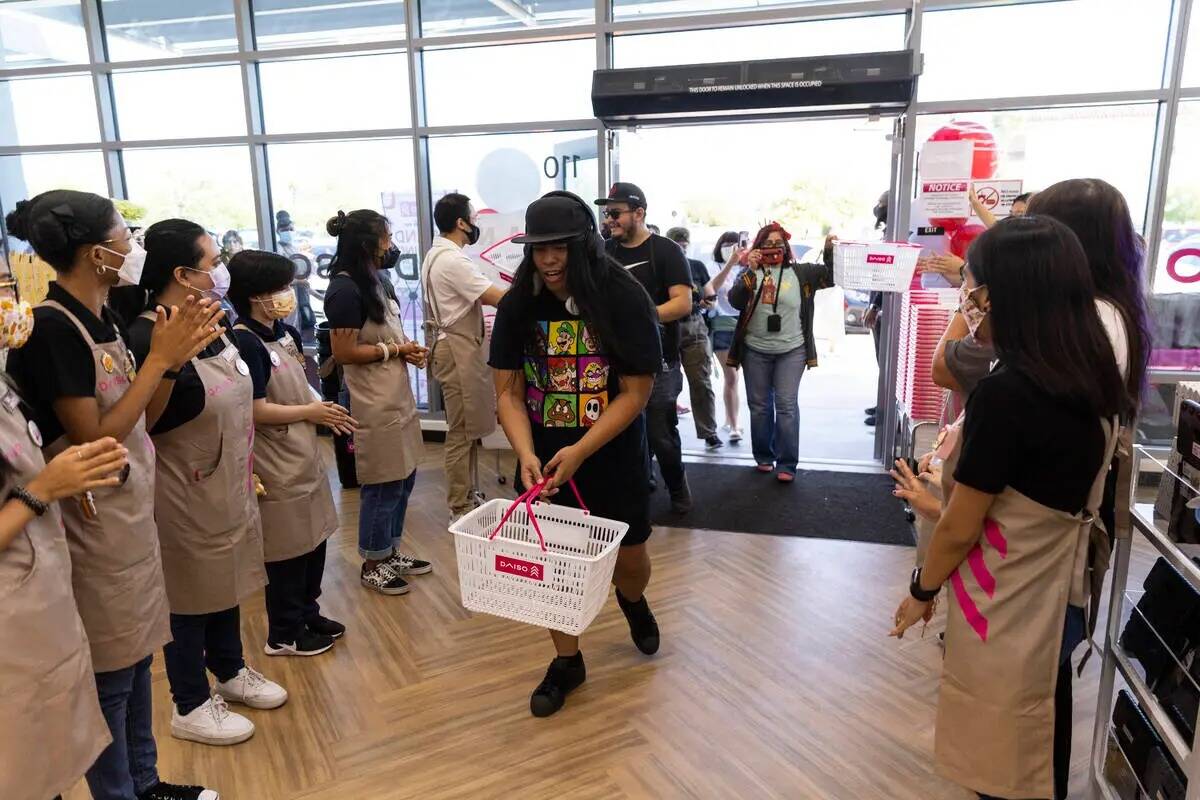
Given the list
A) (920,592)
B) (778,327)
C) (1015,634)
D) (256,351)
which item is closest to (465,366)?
(256,351)

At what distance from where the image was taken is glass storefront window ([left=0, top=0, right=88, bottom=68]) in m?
6.37

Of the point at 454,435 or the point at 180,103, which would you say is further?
the point at 180,103

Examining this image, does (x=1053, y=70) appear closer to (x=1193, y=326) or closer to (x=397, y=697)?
(x=1193, y=326)

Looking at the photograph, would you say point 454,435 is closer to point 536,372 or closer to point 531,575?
point 536,372

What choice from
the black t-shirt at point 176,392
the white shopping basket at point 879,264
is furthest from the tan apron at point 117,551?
the white shopping basket at point 879,264

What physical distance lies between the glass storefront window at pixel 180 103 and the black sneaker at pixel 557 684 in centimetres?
542

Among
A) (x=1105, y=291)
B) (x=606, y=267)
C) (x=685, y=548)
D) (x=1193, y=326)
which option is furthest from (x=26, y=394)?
(x=1193, y=326)

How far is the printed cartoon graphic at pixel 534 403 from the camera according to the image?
2426mm

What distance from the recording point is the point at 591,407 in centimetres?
239

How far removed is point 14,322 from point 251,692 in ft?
5.29

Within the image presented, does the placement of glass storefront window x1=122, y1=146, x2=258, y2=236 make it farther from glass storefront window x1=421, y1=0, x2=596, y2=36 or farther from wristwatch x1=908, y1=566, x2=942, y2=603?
wristwatch x1=908, y1=566, x2=942, y2=603

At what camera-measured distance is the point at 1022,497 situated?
1.49 m

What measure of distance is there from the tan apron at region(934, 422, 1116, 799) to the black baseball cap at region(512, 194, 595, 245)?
128 cm

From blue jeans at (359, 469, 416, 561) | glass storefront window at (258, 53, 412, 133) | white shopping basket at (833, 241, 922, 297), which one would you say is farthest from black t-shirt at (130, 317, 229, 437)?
glass storefront window at (258, 53, 412, 133)
